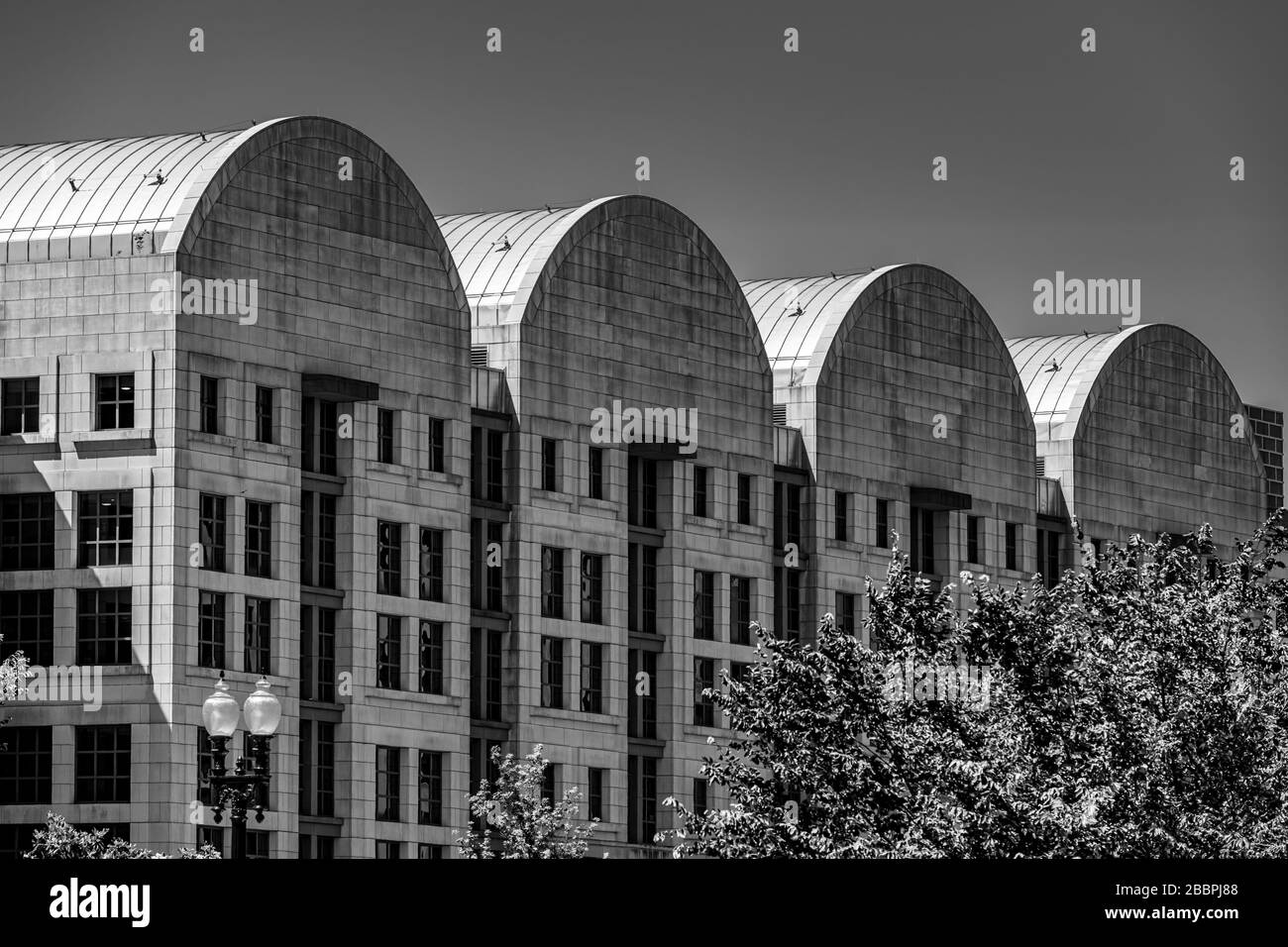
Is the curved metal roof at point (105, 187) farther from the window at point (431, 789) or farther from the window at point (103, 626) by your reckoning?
the window at point (431, 789)

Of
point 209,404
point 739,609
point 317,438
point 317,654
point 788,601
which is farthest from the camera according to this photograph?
point 788,601

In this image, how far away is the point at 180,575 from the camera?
7425cm

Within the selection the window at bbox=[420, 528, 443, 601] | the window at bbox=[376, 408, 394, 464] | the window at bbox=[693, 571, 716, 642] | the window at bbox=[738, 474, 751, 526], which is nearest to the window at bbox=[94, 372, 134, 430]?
the window at bbox=[376, 408, 394, 464]

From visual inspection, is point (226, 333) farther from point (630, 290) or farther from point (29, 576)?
point (630, 290)

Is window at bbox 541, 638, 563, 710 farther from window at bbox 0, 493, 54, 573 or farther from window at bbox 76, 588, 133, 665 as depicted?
window at bbox 0, 493, 54, 573

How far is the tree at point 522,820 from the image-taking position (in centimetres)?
7469

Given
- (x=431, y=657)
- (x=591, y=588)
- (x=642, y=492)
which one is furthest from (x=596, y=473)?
(x=431, y=657)

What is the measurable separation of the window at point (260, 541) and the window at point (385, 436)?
530 centimetres

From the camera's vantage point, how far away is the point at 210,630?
7569cm

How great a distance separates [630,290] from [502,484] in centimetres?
933

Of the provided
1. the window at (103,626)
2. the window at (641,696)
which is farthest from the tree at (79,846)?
the window at (641,696)

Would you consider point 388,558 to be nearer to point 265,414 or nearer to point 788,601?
point 265,414

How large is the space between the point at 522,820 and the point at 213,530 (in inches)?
488
